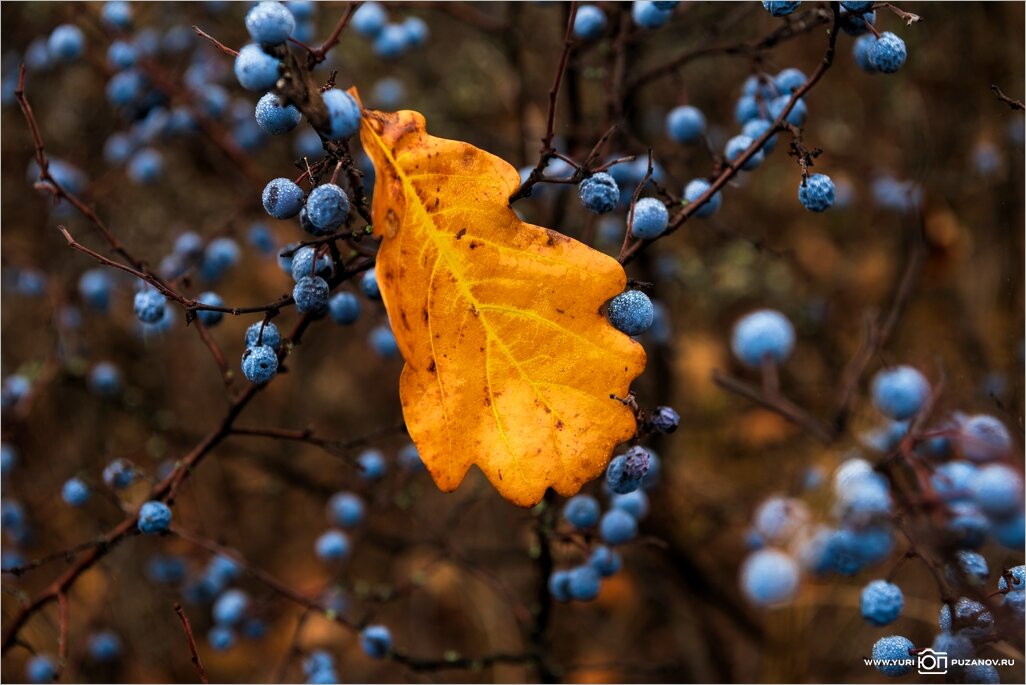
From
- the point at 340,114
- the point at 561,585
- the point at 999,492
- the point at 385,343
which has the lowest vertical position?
the point at 561,585

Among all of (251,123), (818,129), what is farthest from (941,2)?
(251,123)

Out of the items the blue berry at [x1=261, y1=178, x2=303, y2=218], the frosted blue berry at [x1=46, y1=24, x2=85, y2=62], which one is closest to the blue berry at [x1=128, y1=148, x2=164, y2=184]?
the frosted blue berry at [x1=46, y1=24, x2=85, y2=62]

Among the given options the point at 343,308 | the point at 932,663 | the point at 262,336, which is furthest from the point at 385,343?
the point at 932,663

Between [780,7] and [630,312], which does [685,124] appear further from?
[630,312]

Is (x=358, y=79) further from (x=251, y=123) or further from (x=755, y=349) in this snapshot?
(x=755, y=349)

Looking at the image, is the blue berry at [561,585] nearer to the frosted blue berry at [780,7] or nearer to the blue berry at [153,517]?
the blue berry at [153,517]
